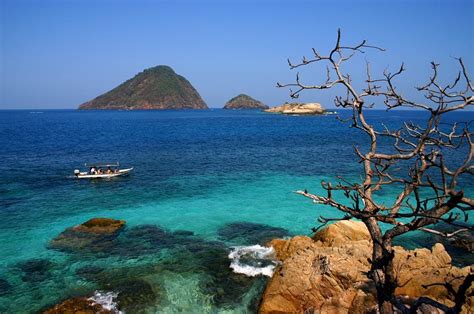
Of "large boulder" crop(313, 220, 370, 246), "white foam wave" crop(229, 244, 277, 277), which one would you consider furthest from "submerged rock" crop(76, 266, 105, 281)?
"large boulder" crop(313, 220, 370, 246)

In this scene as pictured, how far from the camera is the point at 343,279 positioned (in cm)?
1570

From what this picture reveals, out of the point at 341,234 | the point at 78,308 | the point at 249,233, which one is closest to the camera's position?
the point at 78,308

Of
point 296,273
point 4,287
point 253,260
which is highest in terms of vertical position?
A: point 296,273

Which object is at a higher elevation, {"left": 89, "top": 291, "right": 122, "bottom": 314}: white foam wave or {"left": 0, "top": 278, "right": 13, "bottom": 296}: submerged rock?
{"left": 89, "top": 291, "right": 122, "bottom": 314}: white foam wave

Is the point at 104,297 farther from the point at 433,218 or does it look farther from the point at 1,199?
the point at 1,199

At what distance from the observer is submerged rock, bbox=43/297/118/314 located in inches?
648

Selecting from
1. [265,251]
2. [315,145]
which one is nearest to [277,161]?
[315,145]

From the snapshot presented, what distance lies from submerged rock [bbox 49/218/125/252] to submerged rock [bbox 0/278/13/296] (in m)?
4.43

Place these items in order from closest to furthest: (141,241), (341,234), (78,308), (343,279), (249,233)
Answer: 1. (343,279)
2. (78,308)
3. (341,234)
4. (141,241)
5. (249,233)

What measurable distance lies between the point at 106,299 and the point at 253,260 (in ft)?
28.6

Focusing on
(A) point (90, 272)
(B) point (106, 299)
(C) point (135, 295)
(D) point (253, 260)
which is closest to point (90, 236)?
Answer: (A) point (90, 272)

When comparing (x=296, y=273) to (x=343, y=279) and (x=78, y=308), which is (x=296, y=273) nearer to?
(x=343, y=279)

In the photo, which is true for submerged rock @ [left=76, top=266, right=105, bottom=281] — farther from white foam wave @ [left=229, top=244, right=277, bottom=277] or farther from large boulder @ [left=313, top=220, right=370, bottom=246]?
large boulder @ [left=313, top=220, right=370, bottom=246]

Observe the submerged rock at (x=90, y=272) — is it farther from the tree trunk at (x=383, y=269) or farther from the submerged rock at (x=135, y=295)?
the tree trunk at (x=383, y=269)
